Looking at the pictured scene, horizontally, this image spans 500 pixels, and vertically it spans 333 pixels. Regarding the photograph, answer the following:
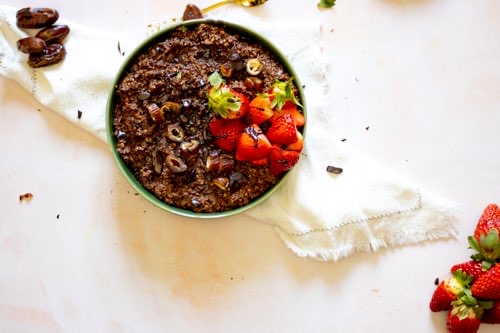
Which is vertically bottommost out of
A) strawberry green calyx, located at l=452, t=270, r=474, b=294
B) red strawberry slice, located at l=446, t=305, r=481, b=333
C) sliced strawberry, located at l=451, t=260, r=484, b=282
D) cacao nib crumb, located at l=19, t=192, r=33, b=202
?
cacao nib crumb, located at l=19, t=192, r=33, b=202

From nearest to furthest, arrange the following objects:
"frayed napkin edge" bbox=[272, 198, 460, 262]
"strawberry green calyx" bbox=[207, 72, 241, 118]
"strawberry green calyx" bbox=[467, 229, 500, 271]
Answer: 1. "strawberry green calyx" bbox=[207, 72, 241, 118]
2. "strawberry green calyx" bbox=[467, 229, 500, 271]
3. "frayed napkin edge" bbox=[272, 198, 460, 262]

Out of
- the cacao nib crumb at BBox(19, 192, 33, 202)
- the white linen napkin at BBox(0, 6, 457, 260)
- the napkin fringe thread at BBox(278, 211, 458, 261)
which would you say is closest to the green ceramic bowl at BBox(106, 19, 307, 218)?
the white linen napkin at BBox(0, 6, 457, 260)

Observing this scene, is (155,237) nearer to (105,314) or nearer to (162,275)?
(162,275)

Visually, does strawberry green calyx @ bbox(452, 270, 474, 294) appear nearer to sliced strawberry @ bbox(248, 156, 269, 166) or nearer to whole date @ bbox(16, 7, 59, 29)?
sliced strawberry @ bbox(248, 156, 269, 166)

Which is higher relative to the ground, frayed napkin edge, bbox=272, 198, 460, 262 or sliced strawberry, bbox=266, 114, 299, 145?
sliced strawberry, bbox=266, 114, 299, 145

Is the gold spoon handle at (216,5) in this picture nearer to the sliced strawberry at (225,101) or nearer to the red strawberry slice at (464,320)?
the sliced strawberry at (225,101)

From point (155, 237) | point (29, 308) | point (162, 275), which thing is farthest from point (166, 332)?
point (29, 308)
